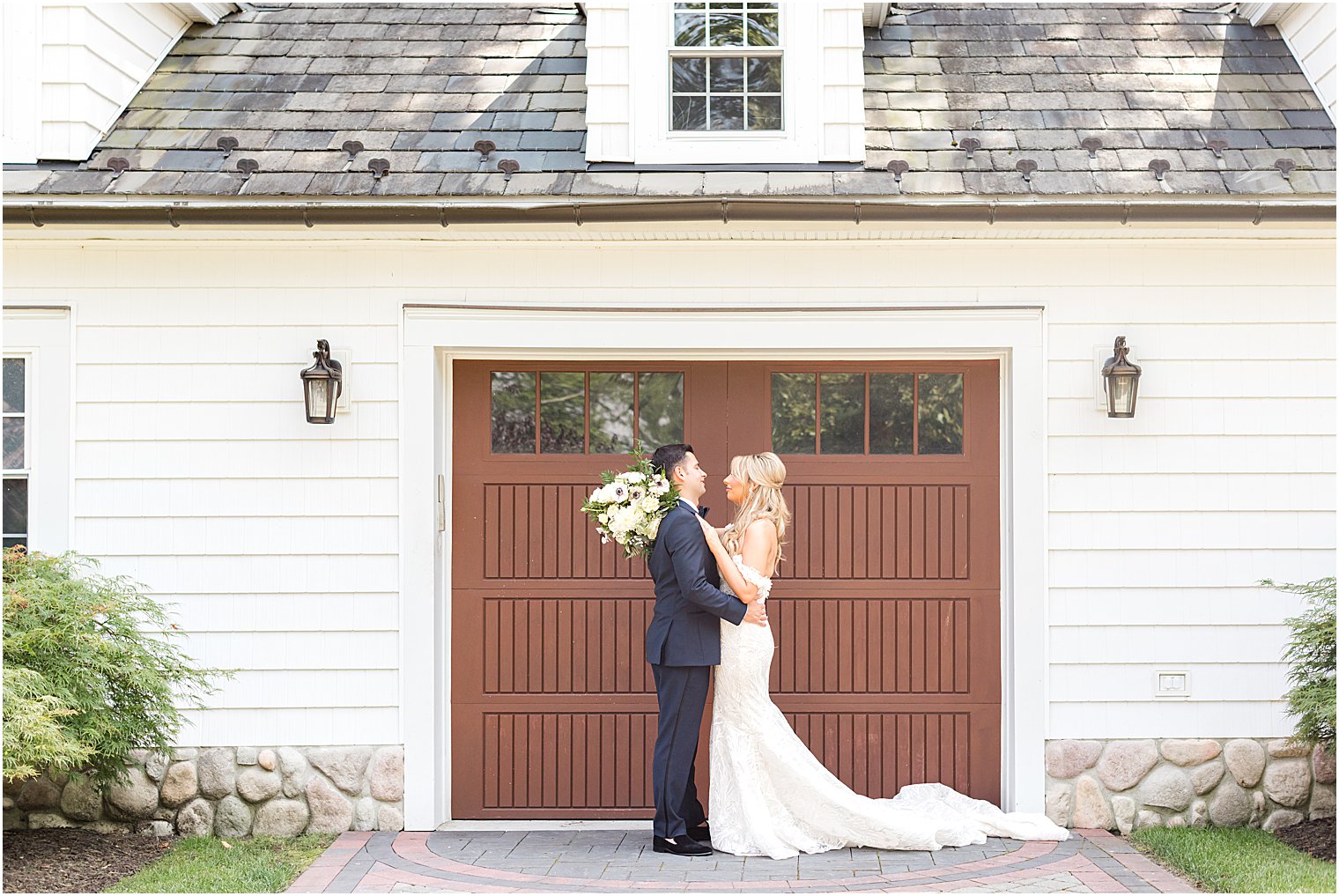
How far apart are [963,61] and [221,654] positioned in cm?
517

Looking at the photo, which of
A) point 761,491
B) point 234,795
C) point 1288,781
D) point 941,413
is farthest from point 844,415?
point 234,795


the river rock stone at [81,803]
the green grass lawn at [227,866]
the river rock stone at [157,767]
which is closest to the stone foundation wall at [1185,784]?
the green grass lawn at [227,866]

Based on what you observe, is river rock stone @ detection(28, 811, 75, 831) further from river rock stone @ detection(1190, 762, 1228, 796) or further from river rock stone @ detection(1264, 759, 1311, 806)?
river rock stone @ detection(1264, 759, 1311, 806)

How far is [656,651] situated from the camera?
5.61 meters

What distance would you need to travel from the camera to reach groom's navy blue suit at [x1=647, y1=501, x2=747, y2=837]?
18.2 ft

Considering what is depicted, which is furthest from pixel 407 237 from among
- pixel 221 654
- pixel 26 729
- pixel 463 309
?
pixel 26 729

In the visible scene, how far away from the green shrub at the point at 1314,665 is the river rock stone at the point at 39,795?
612 cm

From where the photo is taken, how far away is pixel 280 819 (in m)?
6.05

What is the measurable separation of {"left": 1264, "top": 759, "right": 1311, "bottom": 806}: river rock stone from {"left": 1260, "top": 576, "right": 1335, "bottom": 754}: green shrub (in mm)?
176

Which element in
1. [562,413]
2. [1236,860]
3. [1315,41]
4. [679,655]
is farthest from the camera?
[1315,41]

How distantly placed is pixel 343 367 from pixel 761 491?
2.25 metres

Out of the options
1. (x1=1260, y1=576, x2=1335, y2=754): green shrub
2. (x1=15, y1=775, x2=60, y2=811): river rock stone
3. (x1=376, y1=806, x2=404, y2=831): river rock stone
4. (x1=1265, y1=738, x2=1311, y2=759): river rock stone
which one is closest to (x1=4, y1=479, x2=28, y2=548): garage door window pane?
(x1=15, y1=775, x2=60, y2=811): river rock stone

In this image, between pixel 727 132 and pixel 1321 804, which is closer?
pixel 1321 804

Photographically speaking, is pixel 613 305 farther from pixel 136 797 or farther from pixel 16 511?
pixel 136 797
